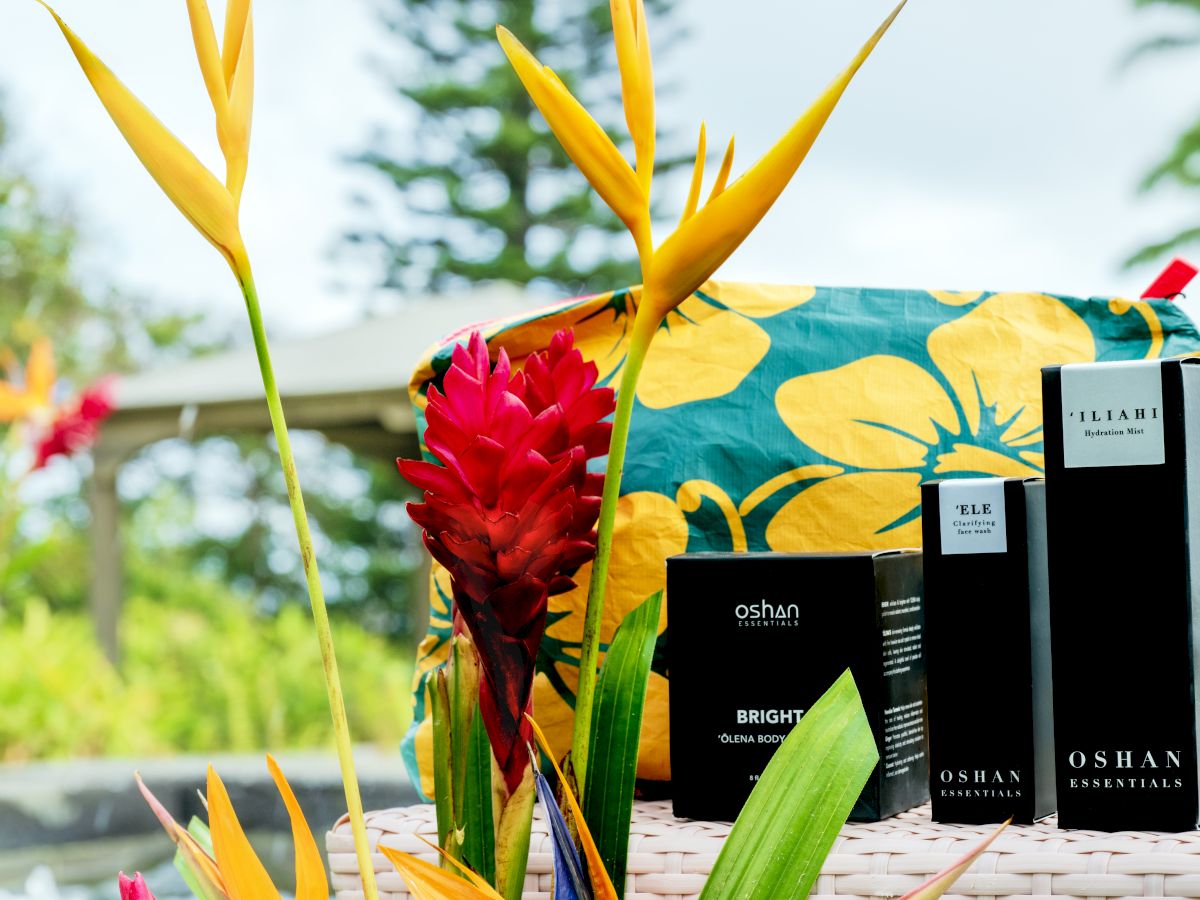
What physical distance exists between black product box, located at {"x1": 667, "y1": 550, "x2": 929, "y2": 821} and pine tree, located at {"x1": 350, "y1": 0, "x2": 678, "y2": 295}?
8693 millimetres

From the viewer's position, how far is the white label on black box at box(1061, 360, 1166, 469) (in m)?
0.56

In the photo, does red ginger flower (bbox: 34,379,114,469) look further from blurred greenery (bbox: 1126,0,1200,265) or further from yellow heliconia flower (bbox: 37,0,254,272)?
blurred greenery (bbox: 1126,0,1200,265)

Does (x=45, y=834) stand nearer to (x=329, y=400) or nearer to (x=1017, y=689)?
(x=329, y=400)

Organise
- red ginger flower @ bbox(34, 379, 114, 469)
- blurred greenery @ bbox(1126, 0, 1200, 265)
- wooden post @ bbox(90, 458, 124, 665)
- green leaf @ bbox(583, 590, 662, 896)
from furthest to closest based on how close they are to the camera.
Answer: blurred greenery @ bbox(1126, 0, 1200, 265) < wooden post @ bbox(90, 458, 124, 665) < red ginger flower @ bbox(34, 379, 114, 469) < green leaf @ bbox(583, 590, 662, 896)

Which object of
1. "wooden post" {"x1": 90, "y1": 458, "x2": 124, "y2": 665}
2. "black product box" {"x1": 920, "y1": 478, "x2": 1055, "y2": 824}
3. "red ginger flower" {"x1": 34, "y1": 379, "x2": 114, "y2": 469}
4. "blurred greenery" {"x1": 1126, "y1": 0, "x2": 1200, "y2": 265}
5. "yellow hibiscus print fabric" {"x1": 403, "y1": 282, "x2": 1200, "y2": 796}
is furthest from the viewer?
"blurred greenery" {"x1": 1126, "y1": 0, "x2": 1200, "y2": 265}

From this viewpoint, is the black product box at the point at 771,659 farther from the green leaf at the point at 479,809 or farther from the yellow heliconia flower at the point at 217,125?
the yellow heliconia flower at the point at 217,125

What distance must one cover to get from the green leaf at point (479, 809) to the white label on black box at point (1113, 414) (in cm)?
31

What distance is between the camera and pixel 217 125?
0.39 m

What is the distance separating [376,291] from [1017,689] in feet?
30.9

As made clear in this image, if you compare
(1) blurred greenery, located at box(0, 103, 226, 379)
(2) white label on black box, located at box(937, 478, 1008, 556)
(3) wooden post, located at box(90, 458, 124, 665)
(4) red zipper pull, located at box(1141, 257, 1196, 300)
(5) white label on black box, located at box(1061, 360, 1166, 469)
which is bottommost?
(3) wooden post, located at box(90, 458, 124, 665)

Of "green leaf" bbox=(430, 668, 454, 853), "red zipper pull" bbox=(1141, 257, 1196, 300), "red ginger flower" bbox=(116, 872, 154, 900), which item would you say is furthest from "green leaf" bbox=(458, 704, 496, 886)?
"red zipper pull" bbox=(1141, 257, 1196, 300)

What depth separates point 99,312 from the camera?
35.5ft

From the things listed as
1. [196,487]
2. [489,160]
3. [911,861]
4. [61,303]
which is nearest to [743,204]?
[911,861]

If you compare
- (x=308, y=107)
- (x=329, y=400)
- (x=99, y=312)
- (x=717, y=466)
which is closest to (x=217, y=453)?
(x=99, y=312)
